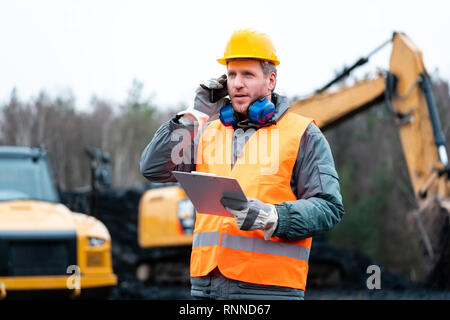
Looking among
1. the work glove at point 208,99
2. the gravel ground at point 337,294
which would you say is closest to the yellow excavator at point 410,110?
the gravel ground at point 337,294

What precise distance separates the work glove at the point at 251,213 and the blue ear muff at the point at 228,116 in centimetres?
49

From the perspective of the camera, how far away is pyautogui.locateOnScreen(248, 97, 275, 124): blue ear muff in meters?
2.85

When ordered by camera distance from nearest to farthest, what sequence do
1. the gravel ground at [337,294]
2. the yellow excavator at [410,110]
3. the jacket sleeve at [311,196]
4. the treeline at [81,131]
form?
the jacket sleeve at [311,196]
the gravel ground at [337,294]
the yellow excavator at [410,110]
the treeline at [81,131]

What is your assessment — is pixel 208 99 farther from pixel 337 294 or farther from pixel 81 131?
pixel 81 131

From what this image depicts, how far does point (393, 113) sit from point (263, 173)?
9.44 metres

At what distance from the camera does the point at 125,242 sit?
1712 cm

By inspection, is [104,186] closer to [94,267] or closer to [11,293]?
[94,267]

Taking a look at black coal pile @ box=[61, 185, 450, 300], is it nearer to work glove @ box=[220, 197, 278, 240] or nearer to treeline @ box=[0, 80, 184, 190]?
work glove @ box=[220, 197, 278, 240]

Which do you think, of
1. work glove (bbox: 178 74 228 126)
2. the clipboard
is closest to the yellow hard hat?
work glove (bbox: 178 74 228 126)

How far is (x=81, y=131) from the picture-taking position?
135 ft

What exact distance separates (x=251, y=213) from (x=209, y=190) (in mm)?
186

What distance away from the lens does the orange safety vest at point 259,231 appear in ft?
8.93

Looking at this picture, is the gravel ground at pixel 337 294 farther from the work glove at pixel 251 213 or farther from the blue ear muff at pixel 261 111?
the work glove at pixel 251 213
